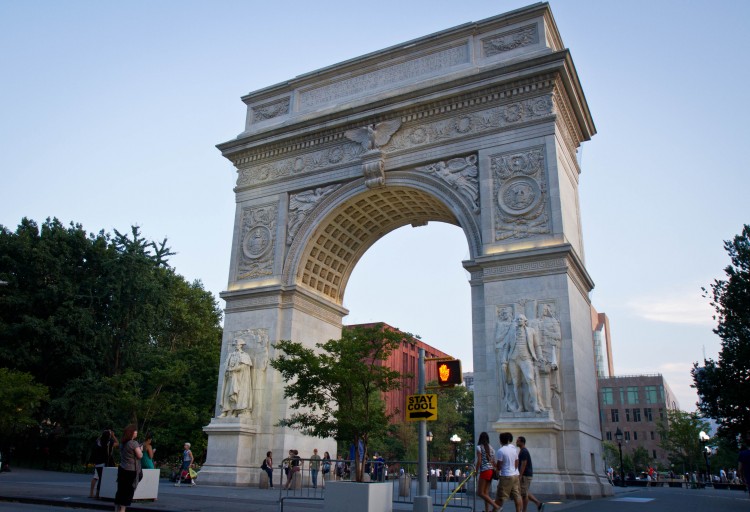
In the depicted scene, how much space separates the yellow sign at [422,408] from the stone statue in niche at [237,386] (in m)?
14.6

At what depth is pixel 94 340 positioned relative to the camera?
38.3 metres

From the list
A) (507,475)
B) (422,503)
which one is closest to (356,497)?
(422,503)

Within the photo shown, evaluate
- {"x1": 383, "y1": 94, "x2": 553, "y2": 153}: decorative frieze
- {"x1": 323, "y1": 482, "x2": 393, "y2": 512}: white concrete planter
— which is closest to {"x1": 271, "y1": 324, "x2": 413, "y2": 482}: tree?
{"x1": 323, "y1": 482, "x2": 393, "y2": 512}: white concrete planter

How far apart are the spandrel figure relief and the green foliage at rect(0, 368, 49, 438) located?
86.9 feet

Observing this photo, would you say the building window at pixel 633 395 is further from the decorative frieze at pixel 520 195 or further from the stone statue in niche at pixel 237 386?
the stone statue in niche at pixel 237 386

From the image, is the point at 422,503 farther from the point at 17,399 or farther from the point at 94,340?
the point at 94,340

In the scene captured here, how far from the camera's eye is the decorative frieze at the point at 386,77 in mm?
26734

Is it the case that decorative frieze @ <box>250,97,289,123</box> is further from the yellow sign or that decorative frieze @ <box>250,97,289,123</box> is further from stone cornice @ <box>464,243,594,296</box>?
the yellow sign

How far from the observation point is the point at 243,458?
24641mm

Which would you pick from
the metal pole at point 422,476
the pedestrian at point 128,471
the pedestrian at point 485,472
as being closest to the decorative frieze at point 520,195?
the pedestrian at point 485,472

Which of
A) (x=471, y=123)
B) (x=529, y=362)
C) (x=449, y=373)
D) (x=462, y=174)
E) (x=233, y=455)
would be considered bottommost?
(x=233, y=455)

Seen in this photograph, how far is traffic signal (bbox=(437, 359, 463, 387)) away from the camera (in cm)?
1136

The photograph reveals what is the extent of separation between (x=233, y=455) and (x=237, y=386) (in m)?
2.71

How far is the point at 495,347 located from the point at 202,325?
3519 cm
